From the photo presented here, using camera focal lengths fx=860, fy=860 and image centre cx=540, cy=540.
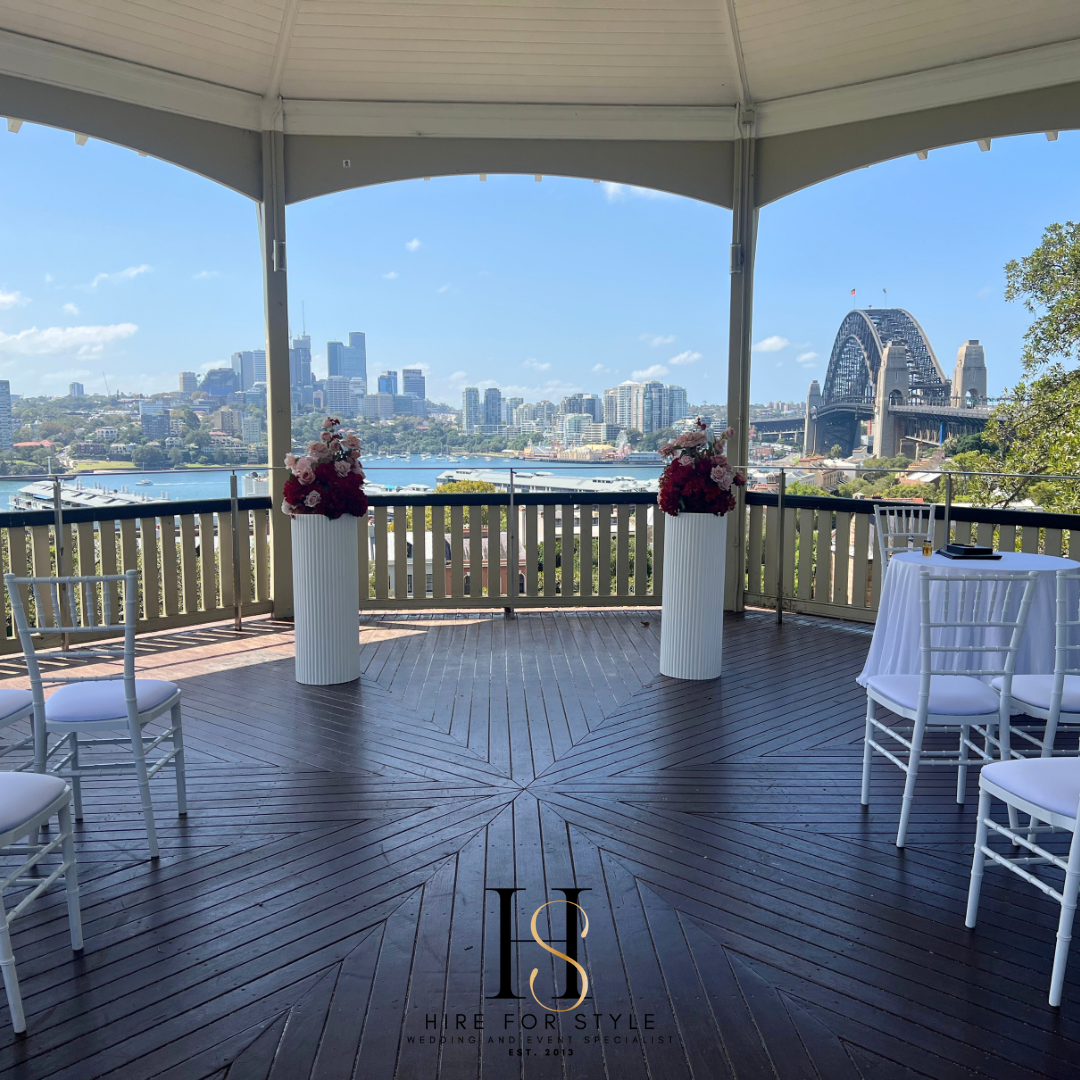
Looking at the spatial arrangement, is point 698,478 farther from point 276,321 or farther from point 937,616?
point 276,321

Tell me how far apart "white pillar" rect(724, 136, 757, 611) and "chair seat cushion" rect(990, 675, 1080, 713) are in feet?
11.2

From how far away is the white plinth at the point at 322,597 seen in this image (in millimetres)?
5199

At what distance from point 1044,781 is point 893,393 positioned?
1108 centimetres

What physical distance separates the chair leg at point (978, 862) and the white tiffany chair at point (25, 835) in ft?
8.49

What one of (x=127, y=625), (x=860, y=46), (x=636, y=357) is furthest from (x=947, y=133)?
(x=636, y=357)

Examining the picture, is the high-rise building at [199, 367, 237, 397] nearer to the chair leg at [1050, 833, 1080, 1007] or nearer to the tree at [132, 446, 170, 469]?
the tree at [132, 446, 170, 469]

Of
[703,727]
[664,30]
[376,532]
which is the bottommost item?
[703,727]

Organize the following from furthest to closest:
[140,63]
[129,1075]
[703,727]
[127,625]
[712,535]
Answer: [140,63] < [712,535] < [703,727] < [127,625] < [129,1075]

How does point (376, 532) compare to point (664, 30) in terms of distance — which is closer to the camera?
point (664, 30)

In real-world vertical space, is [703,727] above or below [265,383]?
below

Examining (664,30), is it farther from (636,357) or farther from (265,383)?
(636,357)

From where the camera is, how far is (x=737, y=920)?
268 cm

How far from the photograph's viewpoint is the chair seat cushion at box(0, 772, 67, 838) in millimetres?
2193

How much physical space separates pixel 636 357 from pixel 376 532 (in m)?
13.0
